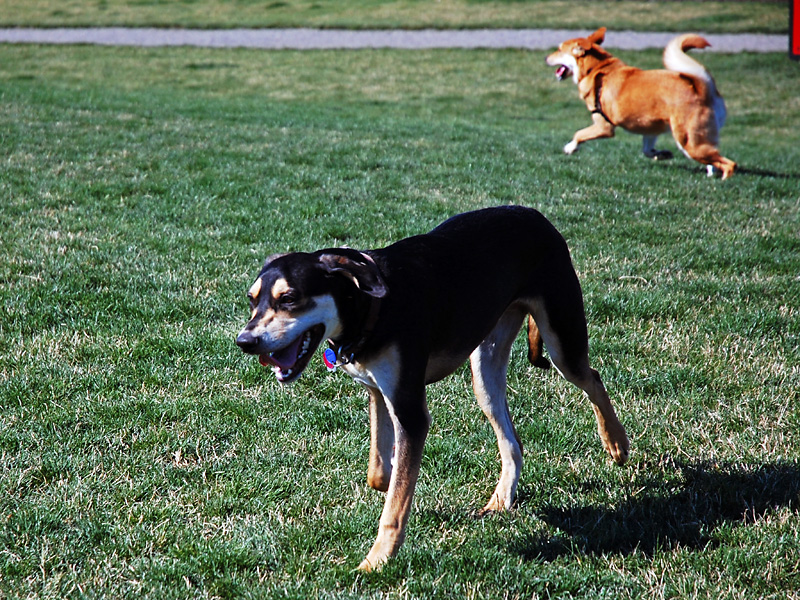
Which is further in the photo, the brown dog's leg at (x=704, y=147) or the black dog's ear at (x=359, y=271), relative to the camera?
the brown dog's leg at (x=704, y=147)

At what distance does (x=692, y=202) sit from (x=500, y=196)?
7.14 feet

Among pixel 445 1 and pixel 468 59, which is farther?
pixel 445 1

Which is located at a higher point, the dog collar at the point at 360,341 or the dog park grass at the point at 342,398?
the dog collar at the point at 360,341

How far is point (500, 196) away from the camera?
8953mm

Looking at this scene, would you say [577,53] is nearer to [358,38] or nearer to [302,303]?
[302,303]

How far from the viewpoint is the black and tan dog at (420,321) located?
9.76 ft

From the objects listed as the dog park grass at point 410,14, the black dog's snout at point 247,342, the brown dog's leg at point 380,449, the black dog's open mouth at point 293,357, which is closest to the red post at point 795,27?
the dog park grass at point 410,14

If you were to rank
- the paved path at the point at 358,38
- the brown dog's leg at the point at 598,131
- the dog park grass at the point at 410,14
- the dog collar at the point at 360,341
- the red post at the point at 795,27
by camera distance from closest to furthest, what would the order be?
1. the dog collar at the point at 360,341
2. the brown dog's leg at the point at 598,131
3. the red post at the point at 795,27
4. the paved path at the point at 358,38
5. the dog park grass at the point at 410,14

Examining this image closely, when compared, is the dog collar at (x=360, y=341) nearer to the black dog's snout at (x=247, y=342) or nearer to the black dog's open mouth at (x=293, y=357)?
the black dog's open mouth at (x=293, y=357)

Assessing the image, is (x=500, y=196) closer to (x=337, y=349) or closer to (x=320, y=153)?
(x=320, y=153)

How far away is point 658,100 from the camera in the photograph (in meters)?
10.7

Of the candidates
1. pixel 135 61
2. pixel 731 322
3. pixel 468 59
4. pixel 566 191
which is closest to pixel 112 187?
pixel 566 191

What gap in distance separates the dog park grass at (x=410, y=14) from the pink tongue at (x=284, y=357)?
27.1 meters

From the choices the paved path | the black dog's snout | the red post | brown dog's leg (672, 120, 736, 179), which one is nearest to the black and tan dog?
the black dog's snout
